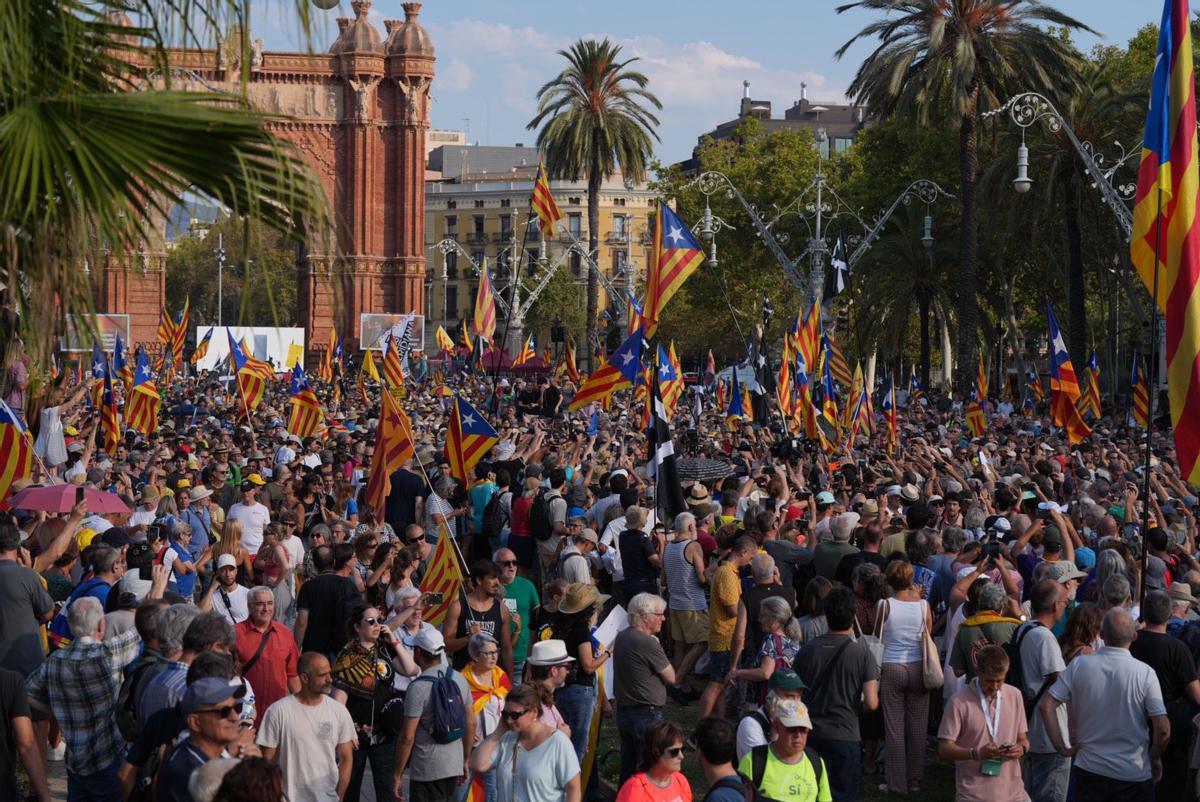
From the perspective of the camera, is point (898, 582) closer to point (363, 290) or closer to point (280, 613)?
point (280, 613)

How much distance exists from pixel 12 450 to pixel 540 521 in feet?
15.1

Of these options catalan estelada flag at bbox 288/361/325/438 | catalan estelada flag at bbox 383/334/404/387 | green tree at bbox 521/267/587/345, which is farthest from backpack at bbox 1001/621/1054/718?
green tree at bbox 521/267/587/345

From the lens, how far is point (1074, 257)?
41.6 m

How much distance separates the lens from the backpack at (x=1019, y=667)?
885 cm

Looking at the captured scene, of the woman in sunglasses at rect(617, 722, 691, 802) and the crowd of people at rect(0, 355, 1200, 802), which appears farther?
the crowd of people at rect(0, 355, 1200, 802)

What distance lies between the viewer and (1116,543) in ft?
37.8

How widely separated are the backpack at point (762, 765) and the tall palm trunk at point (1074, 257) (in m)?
35.6

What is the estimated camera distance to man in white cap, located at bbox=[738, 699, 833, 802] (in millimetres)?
6926

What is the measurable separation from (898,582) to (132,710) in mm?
4295

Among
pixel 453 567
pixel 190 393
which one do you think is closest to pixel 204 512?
pixel 453 567

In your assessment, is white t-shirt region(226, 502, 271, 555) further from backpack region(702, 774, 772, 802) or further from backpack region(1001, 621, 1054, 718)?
backpack region(702, 774, 772, 802)

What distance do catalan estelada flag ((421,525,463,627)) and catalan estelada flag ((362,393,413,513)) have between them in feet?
13.5

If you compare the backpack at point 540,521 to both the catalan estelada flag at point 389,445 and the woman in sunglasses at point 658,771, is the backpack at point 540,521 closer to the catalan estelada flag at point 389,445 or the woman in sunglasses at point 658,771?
the catalan estelada flag at point 389,445

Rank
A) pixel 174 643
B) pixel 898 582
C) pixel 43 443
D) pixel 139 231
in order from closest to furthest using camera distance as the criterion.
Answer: pixel 139 231
pixel 174 643
pixel 898 582
pixel 43 443
